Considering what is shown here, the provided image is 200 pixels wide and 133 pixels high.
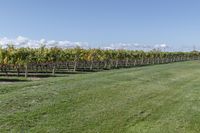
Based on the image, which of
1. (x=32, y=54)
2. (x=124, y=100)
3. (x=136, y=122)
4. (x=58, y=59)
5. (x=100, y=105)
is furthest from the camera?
(x=58, y=59)

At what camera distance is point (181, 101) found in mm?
15570

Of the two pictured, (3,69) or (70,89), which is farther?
(3,69)

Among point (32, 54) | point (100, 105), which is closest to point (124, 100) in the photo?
point (100, 105)

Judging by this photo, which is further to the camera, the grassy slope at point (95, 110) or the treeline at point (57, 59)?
the treeline at point (57, 59)

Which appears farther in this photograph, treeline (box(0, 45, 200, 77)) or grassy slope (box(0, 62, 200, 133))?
treeline (box(0, 45, 200, 77))

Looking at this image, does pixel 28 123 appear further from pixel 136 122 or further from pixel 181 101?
pixel 181 101

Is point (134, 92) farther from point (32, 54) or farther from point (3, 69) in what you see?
point (32, 54)

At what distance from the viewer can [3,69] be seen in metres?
32.2

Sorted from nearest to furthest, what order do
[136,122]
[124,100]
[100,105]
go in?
1. [136,122]
2. [100,105]
3. [124,100]

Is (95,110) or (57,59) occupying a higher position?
(57,59)

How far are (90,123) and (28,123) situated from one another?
1.73 metres

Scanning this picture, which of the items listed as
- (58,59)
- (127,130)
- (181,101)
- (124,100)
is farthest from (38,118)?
(58,59)

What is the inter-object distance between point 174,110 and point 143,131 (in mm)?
3599

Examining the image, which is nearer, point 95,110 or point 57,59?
point 95,110
